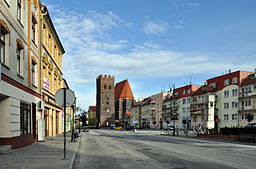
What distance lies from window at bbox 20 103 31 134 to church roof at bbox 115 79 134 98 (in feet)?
415

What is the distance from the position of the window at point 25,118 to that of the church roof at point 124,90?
12649 cm

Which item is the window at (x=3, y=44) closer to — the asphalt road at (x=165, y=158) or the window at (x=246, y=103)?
the asphalt road at (x=165, y=158)

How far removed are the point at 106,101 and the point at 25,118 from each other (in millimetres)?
121616

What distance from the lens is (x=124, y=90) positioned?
14712cm

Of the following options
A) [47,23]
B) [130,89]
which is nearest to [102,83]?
[130,89]

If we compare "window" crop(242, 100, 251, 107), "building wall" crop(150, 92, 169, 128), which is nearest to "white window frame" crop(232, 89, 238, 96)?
"window" crop(242, 100, 251, 107)

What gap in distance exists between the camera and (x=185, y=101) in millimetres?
78438

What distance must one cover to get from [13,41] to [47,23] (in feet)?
39.8

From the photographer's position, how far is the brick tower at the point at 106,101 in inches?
5404

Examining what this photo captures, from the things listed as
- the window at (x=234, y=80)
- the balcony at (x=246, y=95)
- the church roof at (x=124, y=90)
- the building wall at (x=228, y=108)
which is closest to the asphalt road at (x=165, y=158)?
the balcony at (x=246, y=95)

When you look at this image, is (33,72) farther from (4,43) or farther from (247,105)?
(247,105)

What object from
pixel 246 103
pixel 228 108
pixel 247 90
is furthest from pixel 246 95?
pixel 228 108

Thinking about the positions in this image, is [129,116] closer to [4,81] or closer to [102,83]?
[102,83]

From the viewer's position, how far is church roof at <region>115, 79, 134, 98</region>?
14562cm
